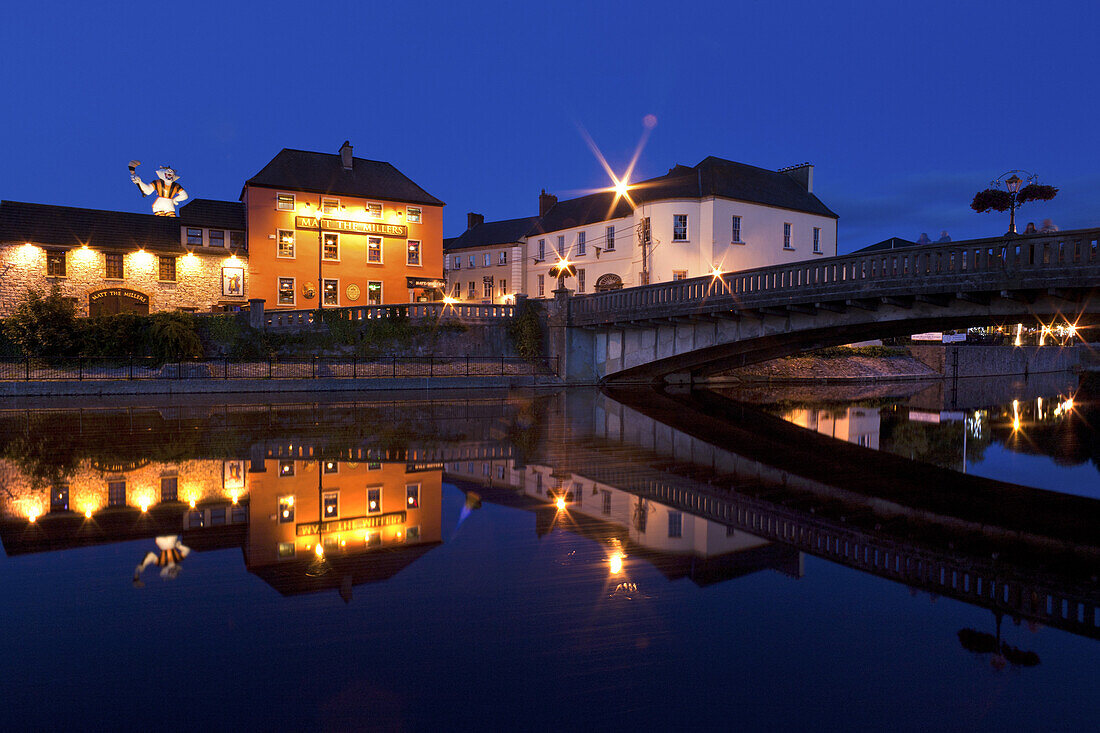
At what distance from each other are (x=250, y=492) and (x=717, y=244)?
133 ft

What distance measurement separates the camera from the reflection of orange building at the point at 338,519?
5666 millimetres

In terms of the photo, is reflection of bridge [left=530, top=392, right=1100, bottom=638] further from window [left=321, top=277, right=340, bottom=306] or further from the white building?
window [left=321, top=277, right=340, bottom=306]

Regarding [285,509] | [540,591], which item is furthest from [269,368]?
[540,591]

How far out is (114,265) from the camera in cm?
4200

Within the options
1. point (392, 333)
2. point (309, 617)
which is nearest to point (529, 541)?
point (309, 617)

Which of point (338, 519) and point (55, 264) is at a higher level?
point (55, 264)

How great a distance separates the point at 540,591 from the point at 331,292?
45193 millimetres

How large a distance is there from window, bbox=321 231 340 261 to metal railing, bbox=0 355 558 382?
17.2 metres

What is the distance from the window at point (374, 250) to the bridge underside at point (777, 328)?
845 inches

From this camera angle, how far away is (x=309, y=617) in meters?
4.61

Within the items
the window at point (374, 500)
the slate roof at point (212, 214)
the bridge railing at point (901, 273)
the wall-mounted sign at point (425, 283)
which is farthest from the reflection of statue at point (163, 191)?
the window at point (374, 500)

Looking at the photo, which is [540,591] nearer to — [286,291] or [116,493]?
[116,493]

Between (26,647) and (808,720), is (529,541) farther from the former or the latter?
(26,647)

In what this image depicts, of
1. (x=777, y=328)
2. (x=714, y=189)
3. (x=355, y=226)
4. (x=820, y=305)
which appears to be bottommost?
(x=777, y=328)
